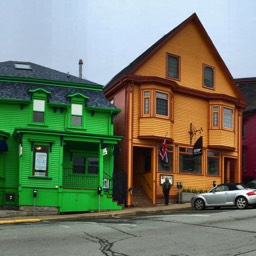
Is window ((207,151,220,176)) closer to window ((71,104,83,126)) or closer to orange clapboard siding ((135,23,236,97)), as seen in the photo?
orange clapboard siding ((135,23,236,97))

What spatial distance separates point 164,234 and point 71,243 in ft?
9.60

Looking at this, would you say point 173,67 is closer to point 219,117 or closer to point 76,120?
point 219,117

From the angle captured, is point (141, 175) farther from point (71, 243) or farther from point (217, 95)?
point (71, 243)

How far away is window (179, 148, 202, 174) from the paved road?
12.4m

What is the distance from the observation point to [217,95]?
31000mm

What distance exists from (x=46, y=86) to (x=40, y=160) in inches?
202

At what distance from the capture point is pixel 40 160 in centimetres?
2331

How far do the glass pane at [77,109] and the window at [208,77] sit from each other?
9381 millimetres

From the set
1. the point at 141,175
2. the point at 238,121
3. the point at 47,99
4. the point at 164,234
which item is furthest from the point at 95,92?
the point at 164,234

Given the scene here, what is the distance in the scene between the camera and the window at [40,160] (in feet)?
76.1

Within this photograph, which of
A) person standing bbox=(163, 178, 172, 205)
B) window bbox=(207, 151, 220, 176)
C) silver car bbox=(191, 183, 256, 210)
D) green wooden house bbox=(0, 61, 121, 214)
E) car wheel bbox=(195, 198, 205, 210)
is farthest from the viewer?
window bbox=(207, 151, 220, 176)

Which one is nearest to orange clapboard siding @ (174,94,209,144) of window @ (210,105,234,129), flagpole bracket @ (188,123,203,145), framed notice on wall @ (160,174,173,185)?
flagpole bracket @ (188,123,203,145)

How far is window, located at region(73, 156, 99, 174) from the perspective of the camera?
26.9 meters

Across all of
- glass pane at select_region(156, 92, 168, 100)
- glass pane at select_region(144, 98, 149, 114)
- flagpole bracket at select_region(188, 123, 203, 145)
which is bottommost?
flagpole bracket at select_region(188, 123, 203, 145)
